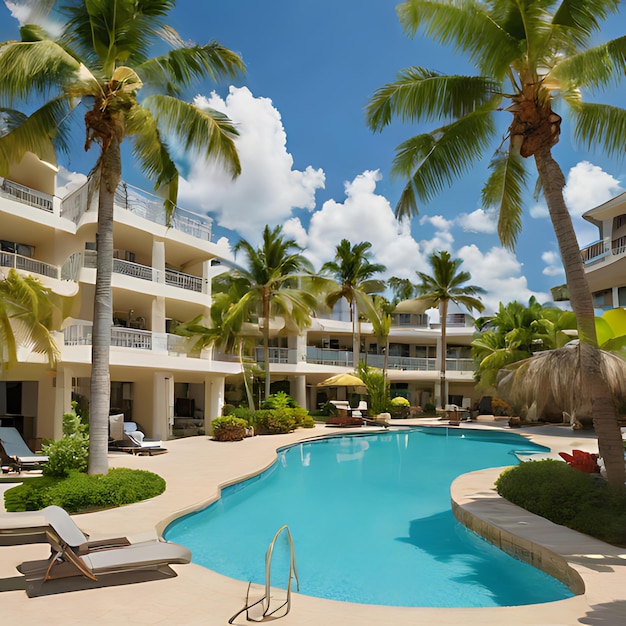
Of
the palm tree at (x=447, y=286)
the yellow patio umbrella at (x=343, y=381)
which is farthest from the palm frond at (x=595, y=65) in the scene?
the palm tree at (x=447, y=286)

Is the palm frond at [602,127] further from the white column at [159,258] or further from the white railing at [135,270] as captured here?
the white column at [159,258]

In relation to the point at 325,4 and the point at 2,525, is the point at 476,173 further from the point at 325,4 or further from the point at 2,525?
the point at 2,525

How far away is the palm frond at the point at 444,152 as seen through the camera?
485 inches

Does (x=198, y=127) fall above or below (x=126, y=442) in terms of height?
above

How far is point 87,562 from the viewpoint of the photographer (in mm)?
7105

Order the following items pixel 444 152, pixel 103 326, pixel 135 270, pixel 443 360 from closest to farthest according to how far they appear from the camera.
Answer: pixel 103 326 → pixel 444 152 → pixel 135 270 → pixel 443 360

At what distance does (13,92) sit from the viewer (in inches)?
433

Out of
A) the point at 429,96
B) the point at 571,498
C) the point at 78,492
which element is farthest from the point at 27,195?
the point at 571,498

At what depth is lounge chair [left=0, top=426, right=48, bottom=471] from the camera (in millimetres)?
15180

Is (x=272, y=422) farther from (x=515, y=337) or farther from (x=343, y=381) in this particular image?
(x=515, y=337)

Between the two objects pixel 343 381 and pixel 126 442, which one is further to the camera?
pixel 343 381

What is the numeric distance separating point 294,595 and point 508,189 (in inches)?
402

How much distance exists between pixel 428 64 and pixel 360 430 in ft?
65.9

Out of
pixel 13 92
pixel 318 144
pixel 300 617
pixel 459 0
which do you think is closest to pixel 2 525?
pixel 300 617
